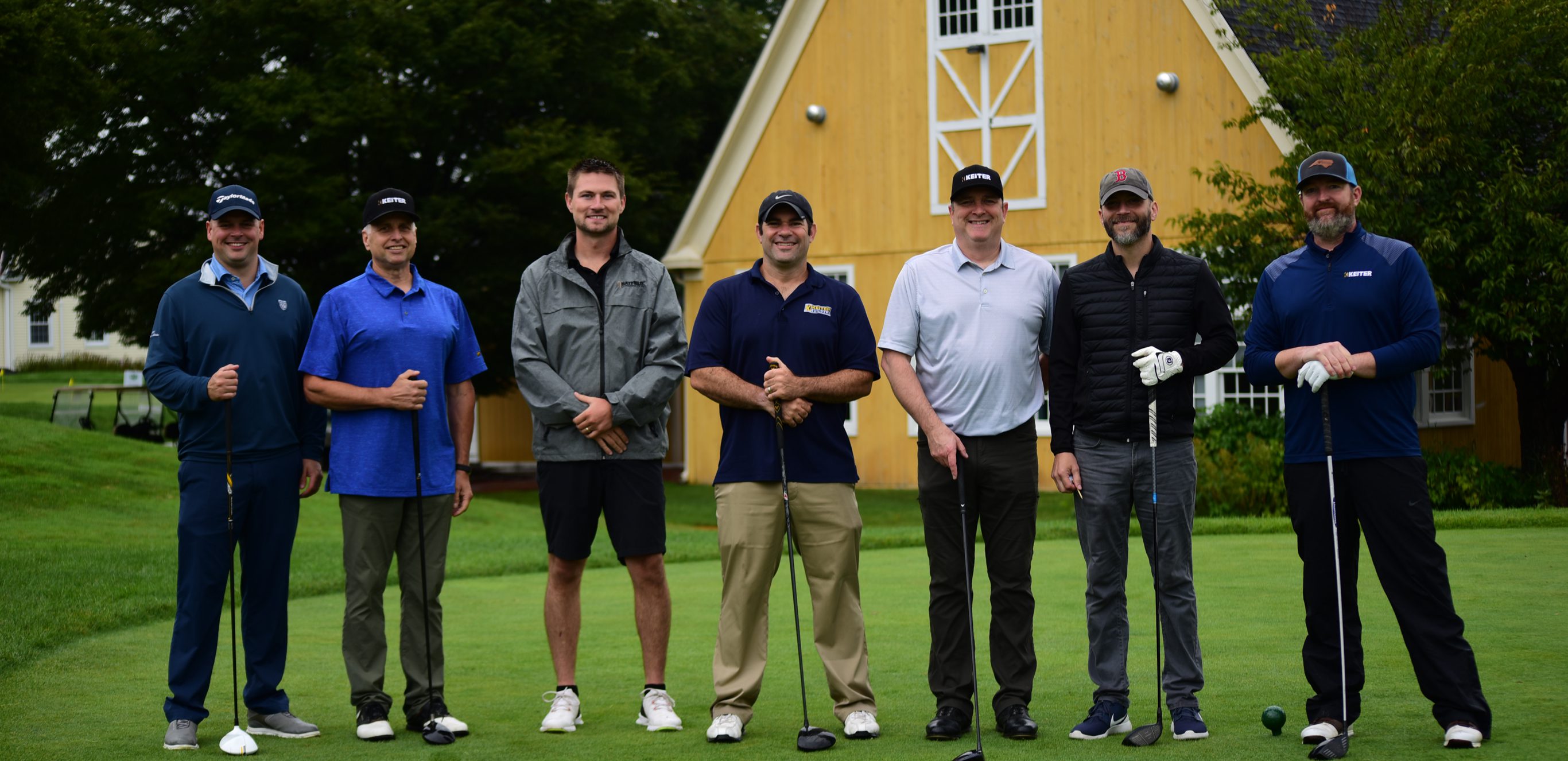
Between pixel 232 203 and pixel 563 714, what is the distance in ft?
7.63

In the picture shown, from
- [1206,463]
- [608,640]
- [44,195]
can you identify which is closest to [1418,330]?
[608,640]

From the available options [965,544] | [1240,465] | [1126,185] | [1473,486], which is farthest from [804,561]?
[1473,486]

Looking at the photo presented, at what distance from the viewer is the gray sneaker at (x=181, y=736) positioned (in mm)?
5781

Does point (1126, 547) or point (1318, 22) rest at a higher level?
point (1318, 22)

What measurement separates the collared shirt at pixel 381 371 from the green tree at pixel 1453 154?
439 inches

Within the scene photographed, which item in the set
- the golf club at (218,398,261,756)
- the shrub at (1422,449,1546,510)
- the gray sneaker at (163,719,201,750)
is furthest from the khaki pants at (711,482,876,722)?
the shrub at (1422,449,1546,510)

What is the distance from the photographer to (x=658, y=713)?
611cm

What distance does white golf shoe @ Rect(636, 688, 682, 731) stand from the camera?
6074 millimetres

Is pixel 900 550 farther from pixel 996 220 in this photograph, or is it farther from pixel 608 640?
pixel 996 220

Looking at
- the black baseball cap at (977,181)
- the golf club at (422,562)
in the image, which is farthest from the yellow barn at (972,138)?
the golf club at (422,562)

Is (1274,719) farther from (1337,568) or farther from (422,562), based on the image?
(422,562)

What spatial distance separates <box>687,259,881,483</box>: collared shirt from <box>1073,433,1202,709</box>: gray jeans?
3.03ft

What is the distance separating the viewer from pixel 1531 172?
51.7 ft

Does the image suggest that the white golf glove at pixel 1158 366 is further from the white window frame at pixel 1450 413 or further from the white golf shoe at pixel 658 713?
the white window frame at pixel 1450 413
